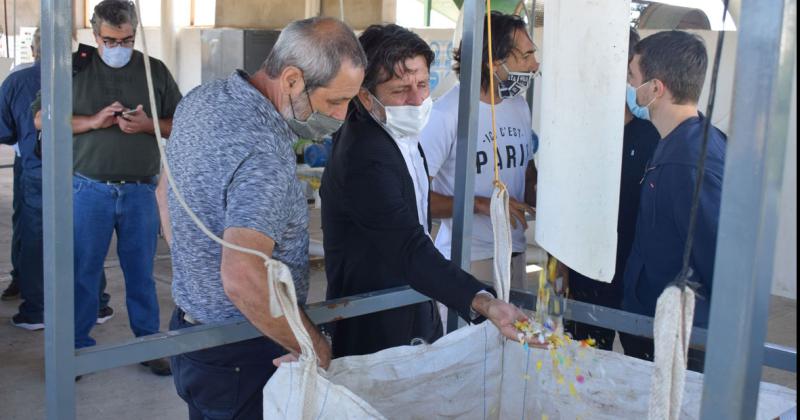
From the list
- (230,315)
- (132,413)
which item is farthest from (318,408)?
(132,413)

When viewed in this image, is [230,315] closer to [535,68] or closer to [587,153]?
[587,153]

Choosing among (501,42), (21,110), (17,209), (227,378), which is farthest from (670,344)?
(17,209)

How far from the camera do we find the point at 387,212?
2.00 meters

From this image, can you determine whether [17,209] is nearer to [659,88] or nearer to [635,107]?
[635,107]

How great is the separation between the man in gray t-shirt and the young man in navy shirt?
3.26 ft

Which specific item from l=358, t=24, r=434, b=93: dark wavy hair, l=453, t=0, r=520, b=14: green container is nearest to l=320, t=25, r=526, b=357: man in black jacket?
l=358, t=24, r=434, b=93: dark wavy hair

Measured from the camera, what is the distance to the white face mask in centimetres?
217

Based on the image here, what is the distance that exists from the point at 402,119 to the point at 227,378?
0.74 metres

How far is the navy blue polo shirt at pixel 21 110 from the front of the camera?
4.01m

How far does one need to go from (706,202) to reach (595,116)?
3.35ft

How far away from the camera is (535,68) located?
2996mm

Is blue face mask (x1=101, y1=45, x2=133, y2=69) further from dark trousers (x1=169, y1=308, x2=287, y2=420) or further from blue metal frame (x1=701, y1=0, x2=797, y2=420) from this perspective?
blue metal frame (x1=701, y1=0, x2=797, y2=420)

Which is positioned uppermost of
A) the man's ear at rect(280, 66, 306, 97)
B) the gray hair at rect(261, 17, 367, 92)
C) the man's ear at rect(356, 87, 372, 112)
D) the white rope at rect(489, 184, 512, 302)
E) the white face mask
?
the gray hair at rect(261, 17, 367, 92)

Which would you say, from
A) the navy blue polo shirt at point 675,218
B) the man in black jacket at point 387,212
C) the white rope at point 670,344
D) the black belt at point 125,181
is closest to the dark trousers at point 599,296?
the navy blue polo shirt at point 675,218
